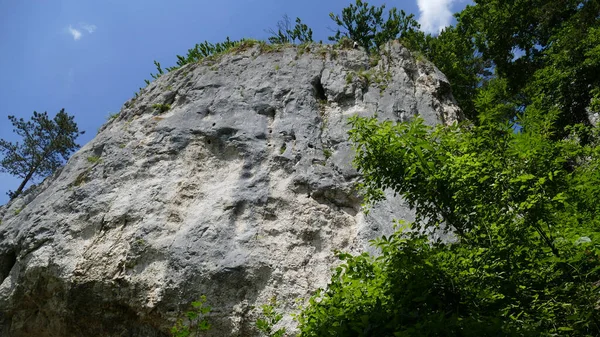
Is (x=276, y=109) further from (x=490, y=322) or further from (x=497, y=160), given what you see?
(x=490, y=322)

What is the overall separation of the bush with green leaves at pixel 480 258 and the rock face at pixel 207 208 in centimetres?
349

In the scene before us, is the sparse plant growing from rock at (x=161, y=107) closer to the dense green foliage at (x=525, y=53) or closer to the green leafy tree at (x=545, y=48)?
the dense green foliage at (x=525, y=53)

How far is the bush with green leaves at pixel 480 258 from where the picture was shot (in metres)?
4.02

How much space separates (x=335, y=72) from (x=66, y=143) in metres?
18.1

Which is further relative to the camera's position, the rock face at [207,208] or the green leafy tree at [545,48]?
the green leafy tree at [545,48]

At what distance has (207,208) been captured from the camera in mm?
9297

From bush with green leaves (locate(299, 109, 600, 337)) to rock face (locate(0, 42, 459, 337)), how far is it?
3.49 meters

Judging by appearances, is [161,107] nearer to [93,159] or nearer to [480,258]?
[93,159]

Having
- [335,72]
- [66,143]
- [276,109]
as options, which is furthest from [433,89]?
[66,143]

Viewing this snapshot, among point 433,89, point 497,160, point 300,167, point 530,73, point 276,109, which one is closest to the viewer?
point 497,160

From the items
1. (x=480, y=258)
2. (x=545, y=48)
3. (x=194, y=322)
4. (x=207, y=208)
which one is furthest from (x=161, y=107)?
(x=545, y=48)

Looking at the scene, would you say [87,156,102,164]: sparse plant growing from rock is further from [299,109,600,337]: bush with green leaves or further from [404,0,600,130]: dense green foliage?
[404,0,600,130]: dense green foliage

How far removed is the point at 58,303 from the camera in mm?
8773

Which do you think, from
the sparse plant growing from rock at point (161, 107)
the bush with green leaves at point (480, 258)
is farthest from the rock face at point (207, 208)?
the bush with green leaves at point (480, 258)
